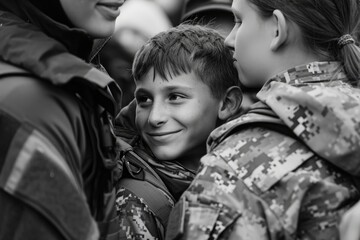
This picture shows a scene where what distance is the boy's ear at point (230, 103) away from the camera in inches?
124

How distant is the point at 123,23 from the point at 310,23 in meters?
2.58

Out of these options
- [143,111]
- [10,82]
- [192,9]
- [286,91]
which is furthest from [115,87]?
[192,9]

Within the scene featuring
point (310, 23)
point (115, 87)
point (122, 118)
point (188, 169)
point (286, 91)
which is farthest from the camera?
point (122, 118)

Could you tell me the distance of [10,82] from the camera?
1827 mm

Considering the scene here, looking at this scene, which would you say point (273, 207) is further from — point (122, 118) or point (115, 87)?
point (122, 118)

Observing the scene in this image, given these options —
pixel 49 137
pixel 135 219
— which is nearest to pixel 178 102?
pixel 135 219

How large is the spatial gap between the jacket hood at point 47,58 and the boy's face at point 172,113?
935 millimetres

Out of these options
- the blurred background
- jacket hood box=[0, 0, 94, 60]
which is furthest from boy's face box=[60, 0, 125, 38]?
the blurred background

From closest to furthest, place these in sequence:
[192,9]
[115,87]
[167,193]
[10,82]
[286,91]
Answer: [10,82], [115,87], [286,91], [167,193], [192,9]

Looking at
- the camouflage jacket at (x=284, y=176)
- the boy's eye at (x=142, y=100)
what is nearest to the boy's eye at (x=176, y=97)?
the boy's eye at (x=142, y=100)

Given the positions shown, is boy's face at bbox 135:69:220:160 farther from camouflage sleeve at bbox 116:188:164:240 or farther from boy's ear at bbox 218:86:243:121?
camouflage sleeve at bbox 116:188:164:240

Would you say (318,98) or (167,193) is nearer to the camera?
(318,98)

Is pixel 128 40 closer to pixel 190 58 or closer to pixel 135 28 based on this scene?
pixel 135 28

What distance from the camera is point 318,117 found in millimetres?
2189
